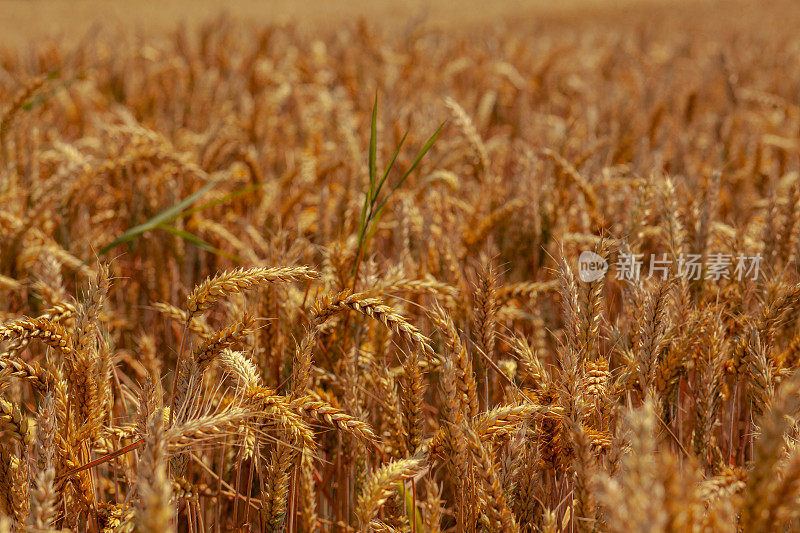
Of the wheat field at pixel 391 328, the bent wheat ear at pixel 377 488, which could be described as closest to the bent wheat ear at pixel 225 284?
the wheat field at pixel 391 328

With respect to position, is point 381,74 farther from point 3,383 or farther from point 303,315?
point 3,383

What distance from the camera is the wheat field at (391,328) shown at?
91 centimetres

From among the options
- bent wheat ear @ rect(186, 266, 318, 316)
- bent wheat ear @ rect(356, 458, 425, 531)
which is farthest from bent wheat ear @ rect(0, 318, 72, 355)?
bent wheat ear @ rect(356, 458, 425, 531)

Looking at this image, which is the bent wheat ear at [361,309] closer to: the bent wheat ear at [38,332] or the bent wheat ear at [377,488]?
the bent wheat ear at [377,488]

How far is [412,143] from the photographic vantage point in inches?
110

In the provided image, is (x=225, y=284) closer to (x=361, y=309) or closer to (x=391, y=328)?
(x=361, y=309)

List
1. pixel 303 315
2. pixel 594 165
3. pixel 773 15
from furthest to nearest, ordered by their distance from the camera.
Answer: pixel 773 15 → pixel 594 165 → pixel 303 315

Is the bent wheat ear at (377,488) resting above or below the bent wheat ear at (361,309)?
below

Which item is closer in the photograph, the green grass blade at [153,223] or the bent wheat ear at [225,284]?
the bent wheat ear at [225,284]

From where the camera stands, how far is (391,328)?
3.70ft

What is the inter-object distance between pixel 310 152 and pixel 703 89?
3373mm

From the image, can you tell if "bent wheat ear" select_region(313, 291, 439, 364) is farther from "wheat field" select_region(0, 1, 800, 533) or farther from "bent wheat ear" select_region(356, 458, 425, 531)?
"bent wheat ear" select_region(356, 458, 425, 531)

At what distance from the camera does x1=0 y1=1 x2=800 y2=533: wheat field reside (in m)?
0.91

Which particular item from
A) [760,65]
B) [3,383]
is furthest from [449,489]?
[760,65]
